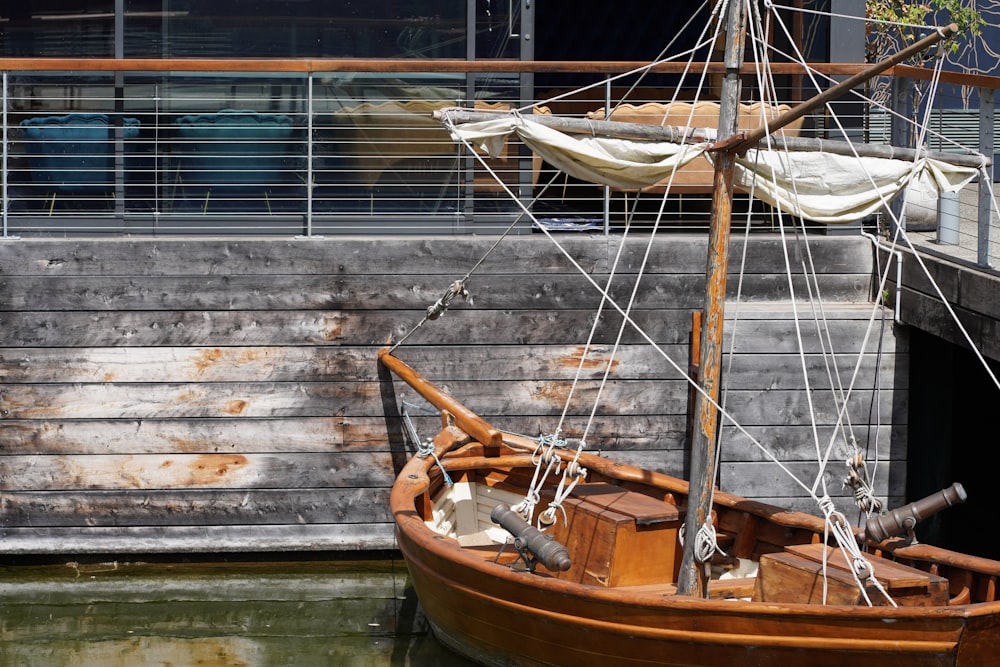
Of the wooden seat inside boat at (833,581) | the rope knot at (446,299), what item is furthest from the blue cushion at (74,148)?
the wooden seat inside boat at (833,581)

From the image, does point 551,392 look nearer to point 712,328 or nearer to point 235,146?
point 712,328

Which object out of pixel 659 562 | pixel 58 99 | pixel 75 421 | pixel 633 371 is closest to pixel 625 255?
pixel 633 371

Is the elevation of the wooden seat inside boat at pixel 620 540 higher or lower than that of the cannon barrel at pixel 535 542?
lower

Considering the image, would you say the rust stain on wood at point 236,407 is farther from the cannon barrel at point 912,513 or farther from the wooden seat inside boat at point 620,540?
the cannon barrel at point 912,513

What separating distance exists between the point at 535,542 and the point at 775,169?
218 centimetres

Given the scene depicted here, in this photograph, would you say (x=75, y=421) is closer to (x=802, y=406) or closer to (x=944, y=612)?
(x=802, y=406)

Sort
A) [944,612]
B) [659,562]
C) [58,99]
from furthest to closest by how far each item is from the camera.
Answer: [58,99]
[659,562]
[944,612]

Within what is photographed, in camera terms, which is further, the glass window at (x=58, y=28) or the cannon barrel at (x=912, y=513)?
the glass window at (x=58, y=28)

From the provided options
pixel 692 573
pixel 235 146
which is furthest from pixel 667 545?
pixel 235 146

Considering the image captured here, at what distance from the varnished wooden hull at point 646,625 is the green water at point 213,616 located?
0.59m

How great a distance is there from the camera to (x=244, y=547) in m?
7.80

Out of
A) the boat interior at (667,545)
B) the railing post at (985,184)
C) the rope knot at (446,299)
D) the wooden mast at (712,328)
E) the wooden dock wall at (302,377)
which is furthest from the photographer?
the wooden dock wall at (302,377)

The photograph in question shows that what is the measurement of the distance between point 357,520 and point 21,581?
201cm

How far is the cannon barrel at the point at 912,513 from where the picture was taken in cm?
565
